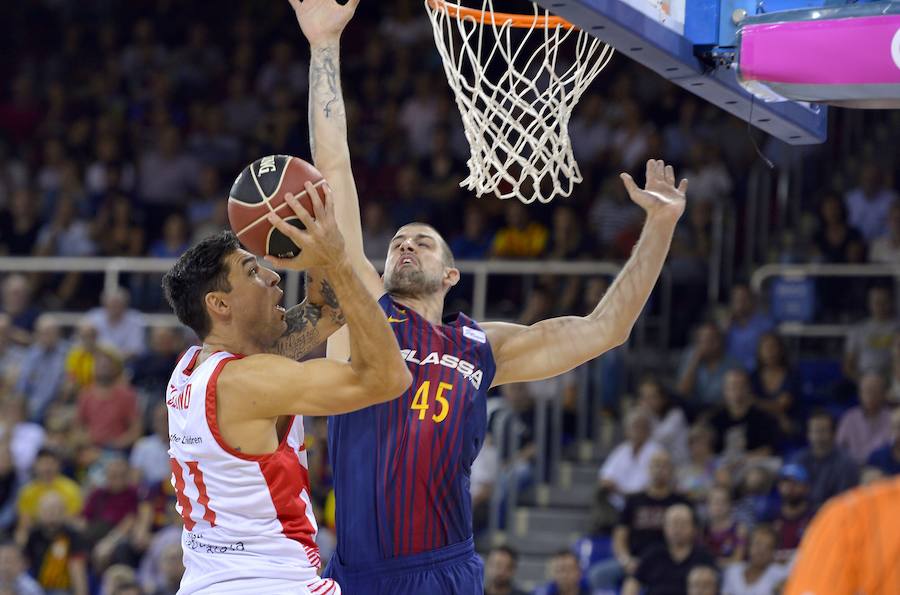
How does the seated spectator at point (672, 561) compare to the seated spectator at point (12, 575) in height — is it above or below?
above

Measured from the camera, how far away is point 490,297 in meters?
12.9

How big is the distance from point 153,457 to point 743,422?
4.69m

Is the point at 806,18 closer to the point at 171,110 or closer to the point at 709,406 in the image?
the point at 709,406

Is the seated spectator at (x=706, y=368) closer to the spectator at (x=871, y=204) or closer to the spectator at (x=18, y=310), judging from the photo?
the spectator at (x=871, y=204)

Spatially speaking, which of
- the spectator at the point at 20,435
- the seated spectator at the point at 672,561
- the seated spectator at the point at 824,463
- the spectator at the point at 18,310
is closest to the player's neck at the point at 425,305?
the seated spectator at the point at 672,561

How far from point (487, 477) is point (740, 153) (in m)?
4.12

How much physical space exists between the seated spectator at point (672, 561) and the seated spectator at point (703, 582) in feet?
0.53

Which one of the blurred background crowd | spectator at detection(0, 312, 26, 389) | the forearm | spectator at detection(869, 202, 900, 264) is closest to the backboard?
the forearm

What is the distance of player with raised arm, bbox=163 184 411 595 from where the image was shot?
444 cm

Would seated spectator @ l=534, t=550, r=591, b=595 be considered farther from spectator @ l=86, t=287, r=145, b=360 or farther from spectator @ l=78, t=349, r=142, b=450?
spectator @ l=86, t=287, r=145, b=360

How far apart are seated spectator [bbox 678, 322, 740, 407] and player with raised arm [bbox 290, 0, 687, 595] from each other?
577 cm

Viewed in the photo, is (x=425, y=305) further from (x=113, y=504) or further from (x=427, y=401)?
(x=113, y=504)

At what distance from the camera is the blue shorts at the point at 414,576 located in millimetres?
5160

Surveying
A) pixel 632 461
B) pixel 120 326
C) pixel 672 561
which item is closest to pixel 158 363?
pixel 120 326
